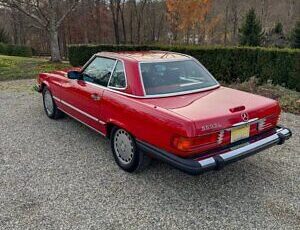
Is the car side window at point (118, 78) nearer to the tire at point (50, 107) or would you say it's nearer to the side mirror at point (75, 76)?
the side mirror at point (75, 76)

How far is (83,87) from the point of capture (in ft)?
14.3

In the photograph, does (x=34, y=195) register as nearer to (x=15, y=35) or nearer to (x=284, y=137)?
(x=284, y=137)

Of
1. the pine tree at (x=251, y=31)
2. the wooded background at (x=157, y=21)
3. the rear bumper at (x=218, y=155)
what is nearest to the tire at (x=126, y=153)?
the rear bumper at (x=218, y=155)

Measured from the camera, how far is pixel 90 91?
416 cm

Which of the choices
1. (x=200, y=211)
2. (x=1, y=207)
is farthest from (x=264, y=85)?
(x=1, y=207)

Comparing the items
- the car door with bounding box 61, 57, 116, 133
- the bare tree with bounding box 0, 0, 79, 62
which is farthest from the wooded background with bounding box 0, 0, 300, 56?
the car door with bounding box 61, 57, 116, 133

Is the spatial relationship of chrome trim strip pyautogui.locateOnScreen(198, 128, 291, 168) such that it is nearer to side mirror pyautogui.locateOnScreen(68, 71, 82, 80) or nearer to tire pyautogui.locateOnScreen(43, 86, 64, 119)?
side mirror pyautogui.locateOnScreen(68, 71, 82, 80)

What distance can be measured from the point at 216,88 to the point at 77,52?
12.6 meters

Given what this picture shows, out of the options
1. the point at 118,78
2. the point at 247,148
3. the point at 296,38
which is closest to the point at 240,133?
the point at 247,148

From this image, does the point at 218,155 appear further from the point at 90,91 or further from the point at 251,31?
the point at 251,31

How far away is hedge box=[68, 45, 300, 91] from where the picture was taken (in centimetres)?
782

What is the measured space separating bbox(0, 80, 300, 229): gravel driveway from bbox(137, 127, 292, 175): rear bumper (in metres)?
0.48

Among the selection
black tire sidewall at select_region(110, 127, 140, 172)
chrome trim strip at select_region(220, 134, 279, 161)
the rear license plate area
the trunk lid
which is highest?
the trunk lid

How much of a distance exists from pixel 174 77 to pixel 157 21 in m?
35.5
